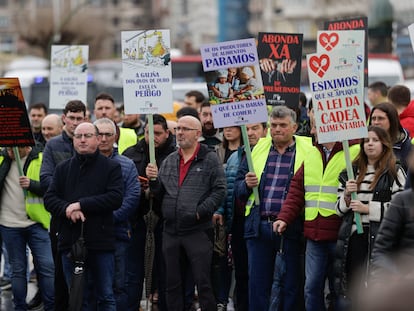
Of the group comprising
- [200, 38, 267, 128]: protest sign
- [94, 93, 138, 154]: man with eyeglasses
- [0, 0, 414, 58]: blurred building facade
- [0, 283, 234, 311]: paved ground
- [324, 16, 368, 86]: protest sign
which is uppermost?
Answer: [0, 0, 414, 58]: blurred building facade

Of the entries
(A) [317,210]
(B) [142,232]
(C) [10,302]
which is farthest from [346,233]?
(C) [10,302]

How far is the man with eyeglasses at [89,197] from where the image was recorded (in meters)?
9.55

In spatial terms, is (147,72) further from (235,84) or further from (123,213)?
(123,213)

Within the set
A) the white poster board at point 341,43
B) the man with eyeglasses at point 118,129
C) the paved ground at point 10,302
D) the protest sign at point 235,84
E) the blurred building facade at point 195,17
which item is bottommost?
the paved ground at point 10,302

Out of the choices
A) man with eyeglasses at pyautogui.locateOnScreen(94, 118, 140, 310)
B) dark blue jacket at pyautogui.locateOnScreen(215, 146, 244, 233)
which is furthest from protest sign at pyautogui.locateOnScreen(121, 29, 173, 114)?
dark blue jacket at pyautogui.locateOnScreen(215, 146, 244, 233)

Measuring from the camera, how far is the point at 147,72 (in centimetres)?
1048

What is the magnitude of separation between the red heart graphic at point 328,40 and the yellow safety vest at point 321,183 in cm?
81

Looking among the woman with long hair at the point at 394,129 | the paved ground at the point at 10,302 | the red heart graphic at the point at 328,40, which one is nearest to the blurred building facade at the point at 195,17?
the paved ground at the point at 10,302

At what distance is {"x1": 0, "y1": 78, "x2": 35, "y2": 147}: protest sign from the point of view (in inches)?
417

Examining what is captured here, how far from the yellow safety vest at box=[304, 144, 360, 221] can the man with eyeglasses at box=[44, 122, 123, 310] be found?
4.85 ft

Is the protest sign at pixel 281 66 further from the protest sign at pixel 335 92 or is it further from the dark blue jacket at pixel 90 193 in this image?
the dark blue jacket at pixel 90 193

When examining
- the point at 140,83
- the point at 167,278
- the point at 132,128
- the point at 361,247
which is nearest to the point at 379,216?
the point at 361,247

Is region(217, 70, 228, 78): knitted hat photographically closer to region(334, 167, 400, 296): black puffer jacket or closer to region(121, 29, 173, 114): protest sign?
region(121, 29, 173, 114): protest sign

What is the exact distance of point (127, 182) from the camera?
10.0 meters
